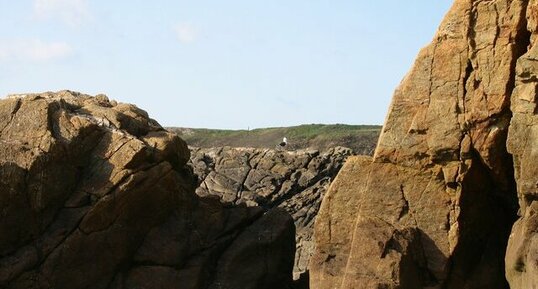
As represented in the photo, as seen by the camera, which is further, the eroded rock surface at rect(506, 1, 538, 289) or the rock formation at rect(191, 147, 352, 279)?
the rock formation at rect(191, 147, 352, 279)

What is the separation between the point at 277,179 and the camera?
47.4 meters

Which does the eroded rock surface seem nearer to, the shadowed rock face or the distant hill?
the shadowed rock face

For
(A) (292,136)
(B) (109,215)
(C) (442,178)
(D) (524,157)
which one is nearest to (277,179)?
(B) (109,215)

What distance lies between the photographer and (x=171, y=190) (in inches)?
1385

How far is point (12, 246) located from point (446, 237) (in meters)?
12.3

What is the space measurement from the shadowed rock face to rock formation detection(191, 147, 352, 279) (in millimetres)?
8390

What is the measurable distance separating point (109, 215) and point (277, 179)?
48.2 feet

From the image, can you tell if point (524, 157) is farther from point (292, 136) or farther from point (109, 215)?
point (292, 136)

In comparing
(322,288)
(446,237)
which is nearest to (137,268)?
(322,288)

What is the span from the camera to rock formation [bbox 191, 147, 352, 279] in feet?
151

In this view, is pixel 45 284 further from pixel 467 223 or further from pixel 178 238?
pixel 467 223

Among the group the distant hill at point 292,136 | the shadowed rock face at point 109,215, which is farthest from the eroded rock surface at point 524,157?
the distant hill at point 292,136

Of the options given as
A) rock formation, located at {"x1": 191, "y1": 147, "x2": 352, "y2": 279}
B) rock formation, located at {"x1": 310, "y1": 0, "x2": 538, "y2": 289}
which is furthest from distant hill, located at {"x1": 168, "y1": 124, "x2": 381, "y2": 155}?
rock formation, located at {"x1": 310, "y1": 0, "x2": 538, "y2": 289}

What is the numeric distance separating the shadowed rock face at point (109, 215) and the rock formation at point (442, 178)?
453cm
